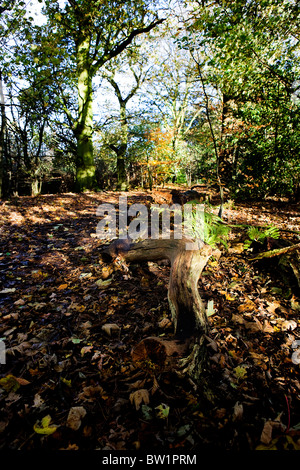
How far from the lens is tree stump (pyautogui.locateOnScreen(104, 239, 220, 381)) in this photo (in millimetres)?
1607

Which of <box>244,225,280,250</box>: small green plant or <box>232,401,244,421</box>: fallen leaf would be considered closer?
<box>232,401,244,421</box>: fallen leaf

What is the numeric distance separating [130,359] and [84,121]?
30.3ft

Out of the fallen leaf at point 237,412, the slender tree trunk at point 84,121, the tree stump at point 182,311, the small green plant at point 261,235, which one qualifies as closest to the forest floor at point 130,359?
the fallen leaf at point 237,412

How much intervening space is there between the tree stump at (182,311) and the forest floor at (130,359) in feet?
0.37

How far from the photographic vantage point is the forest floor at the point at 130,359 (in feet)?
4.23

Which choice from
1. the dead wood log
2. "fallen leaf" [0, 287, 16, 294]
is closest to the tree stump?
the dead wood log

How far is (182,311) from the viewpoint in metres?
2.02

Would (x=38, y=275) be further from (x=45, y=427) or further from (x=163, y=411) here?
(x=163, y=411)

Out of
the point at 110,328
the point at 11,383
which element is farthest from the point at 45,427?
the point at 110,328

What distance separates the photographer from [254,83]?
202 inches

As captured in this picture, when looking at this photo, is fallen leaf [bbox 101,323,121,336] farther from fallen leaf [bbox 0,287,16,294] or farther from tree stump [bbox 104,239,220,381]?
fallen leaf [bbox 0,287,16,294]

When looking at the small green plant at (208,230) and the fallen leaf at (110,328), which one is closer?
the fallen leaf at (110,328)

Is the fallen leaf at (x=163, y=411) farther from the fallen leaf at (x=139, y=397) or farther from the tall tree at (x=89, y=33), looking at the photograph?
the tall tree at (x=89, y=33)

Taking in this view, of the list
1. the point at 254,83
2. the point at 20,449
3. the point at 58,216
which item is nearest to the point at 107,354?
the point at 20,449
